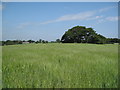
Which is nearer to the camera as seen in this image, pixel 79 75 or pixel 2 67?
pixel 79 75

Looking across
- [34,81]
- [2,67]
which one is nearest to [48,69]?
[34,81]

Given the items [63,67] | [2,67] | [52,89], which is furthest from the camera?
[2,67]

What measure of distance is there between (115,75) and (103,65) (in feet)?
1.26

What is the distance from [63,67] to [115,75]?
0.91 metres

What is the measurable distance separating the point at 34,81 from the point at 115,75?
135 cm

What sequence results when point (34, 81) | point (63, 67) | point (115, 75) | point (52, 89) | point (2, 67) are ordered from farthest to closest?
point (2, 67), point (63, 67), point (115, 75), point (34, 81), point (52, 89)

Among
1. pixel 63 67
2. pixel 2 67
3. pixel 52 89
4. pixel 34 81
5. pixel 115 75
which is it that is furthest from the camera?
pixel 2 67

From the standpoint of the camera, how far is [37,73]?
204 centimetres

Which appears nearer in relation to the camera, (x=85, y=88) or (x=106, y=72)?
(x=85, y=88)

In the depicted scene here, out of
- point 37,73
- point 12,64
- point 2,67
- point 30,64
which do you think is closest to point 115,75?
point 37,73

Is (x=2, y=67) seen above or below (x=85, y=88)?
above

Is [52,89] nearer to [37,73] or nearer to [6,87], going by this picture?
[37,73]

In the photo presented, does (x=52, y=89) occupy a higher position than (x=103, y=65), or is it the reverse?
(x=103, y=65)

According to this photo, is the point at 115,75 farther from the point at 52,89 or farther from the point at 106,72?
the point at 52,89
